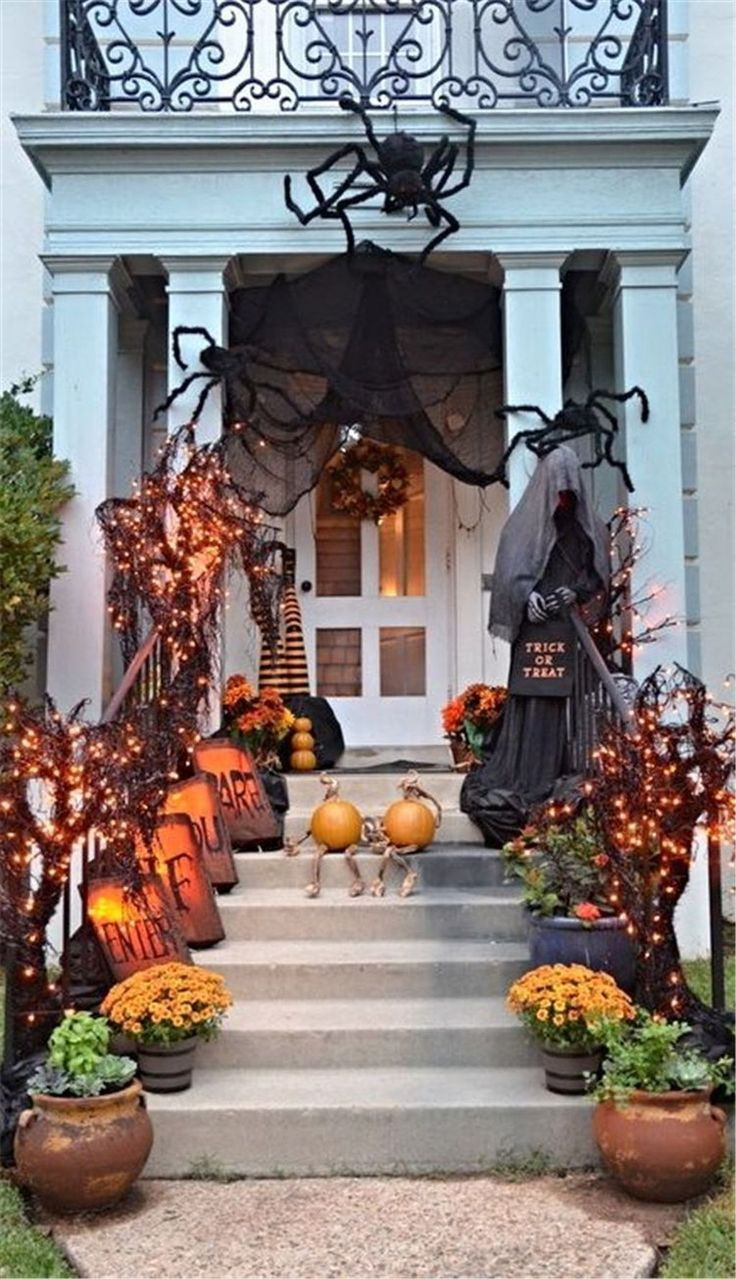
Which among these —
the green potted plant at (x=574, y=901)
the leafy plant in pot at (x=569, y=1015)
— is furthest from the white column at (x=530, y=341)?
the leafy plant in pot at (x=569, y=1015)

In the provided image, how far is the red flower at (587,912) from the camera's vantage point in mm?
4207

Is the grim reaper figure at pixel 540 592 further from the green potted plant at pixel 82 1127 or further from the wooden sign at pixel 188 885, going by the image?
the green potted plant at pixel 82 1127

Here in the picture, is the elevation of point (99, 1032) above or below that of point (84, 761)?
below

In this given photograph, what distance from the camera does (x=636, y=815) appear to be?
13.1 feet

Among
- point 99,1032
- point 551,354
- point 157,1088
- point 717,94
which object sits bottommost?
point 157,1088

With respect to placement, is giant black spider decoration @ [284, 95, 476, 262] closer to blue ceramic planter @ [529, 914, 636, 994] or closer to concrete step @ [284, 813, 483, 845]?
concrete step @ [284, 813, 483, 845]

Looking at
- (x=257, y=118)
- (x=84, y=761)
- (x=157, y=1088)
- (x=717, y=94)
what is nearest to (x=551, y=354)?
(x=257, y=118)

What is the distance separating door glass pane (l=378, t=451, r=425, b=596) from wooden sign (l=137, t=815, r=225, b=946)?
146 inches

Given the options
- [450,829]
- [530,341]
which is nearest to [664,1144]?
[450,829]

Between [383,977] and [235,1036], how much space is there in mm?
649

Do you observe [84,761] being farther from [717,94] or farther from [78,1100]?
[717,94]

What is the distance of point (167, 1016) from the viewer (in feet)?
12.5

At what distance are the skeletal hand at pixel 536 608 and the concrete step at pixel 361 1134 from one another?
2.52 m

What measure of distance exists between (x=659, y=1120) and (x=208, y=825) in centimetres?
239
